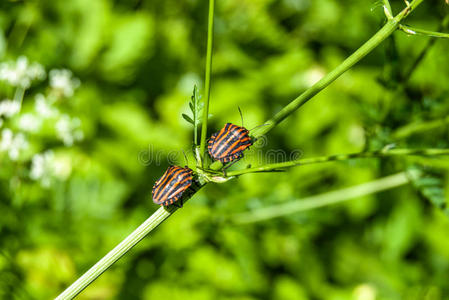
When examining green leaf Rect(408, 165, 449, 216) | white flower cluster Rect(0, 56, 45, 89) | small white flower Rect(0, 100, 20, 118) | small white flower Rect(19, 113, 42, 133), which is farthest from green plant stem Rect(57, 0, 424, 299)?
white flower cluster Rect(0, 56, 45, 89)

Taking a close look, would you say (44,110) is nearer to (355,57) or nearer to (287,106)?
(287,106)

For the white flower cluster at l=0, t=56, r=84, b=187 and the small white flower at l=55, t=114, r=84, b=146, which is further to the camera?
the small white flower at l=55, t=114, r=84, b=146

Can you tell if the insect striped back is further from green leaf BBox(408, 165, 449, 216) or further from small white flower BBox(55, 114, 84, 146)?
small white flower BBox(55, 114, 84, 146)

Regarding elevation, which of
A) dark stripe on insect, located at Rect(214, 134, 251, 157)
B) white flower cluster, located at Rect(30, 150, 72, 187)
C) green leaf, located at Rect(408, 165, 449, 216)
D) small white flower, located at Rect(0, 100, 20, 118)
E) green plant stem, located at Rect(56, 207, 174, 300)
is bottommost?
green plant stem, located at Rect(56, 207, 174, 300)

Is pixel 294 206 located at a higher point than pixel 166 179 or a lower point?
higher

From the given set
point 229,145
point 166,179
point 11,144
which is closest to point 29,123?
point 11,144

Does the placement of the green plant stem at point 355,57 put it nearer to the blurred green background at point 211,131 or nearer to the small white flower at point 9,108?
the blurred green background at point 211,131

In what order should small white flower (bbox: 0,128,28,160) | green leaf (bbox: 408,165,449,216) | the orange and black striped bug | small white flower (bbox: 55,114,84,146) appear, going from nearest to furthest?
the orange and black striped bug
green leaf (bbox: 408,165,449,216)
small white flower (bbox: 0,128,28,160)
small white flower (bbox: 55,114,84,146)

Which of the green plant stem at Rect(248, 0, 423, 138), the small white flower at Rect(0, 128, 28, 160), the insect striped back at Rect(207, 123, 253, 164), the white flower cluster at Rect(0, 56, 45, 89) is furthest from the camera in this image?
the white flower cluster at Rect(0, 56, 45, 89)
